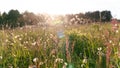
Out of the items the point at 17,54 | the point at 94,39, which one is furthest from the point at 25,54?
the point at 94,39

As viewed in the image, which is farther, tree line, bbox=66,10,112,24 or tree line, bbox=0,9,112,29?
Result: tree line, bbox=0,9,112,29

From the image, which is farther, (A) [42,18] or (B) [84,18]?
(B) [84,18]

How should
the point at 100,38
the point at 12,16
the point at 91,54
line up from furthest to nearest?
1. the point at 12,16
2. the point at 100,38
3. the point at 91,54

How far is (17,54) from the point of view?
15.9 ft

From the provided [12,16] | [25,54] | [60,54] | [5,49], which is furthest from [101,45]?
[12,16]

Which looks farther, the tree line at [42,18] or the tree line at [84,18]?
the tree line at [42,18]

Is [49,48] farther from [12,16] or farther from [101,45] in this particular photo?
[12,16]

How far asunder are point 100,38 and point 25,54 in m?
1.45

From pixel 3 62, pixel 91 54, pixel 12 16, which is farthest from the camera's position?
pixel 12 16

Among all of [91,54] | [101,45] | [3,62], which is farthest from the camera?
[101,45]

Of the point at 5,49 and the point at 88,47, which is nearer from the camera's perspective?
the point at 88,47

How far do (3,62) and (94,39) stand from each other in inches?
71.7

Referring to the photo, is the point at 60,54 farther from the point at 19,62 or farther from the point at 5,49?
the point at 5,49

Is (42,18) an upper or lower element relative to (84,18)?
upper
